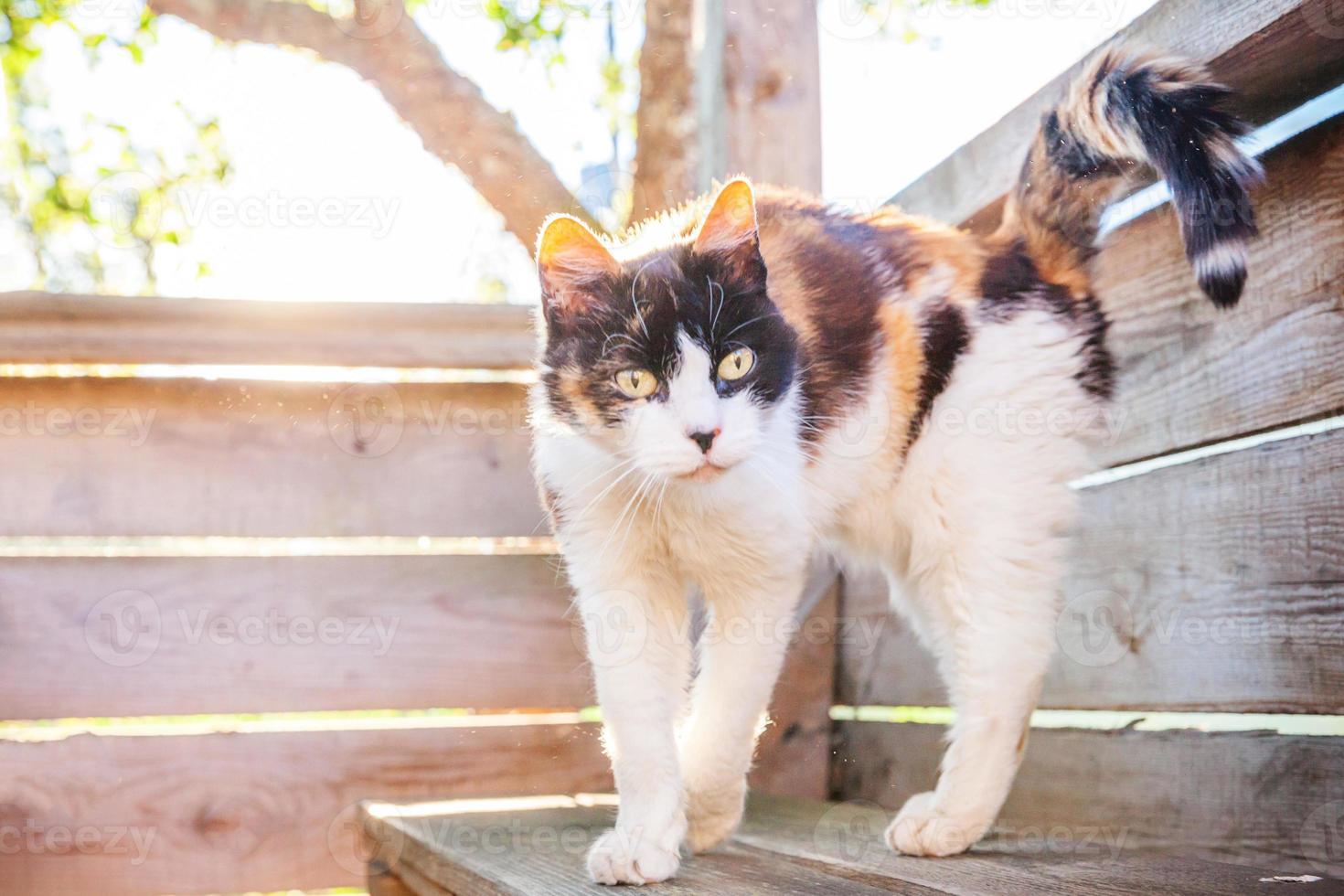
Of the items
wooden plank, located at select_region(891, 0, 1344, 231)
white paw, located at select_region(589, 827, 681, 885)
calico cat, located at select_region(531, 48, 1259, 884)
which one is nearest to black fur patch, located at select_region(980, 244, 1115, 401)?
calico cat, located at select_region(531, 48, 1259, 884)

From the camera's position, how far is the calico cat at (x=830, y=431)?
4.66ft

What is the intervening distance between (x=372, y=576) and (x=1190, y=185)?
1.69 metres

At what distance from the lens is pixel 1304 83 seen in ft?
4.49

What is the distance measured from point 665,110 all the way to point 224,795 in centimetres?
203

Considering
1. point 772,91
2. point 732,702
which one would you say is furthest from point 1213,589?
point 772,91

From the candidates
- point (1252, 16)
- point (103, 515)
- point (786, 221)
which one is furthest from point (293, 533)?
point (1252, 16)

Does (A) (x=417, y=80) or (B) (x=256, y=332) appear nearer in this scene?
(B) (x=256, y=332)

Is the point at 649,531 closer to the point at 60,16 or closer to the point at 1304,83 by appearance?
the point at 1304,83
